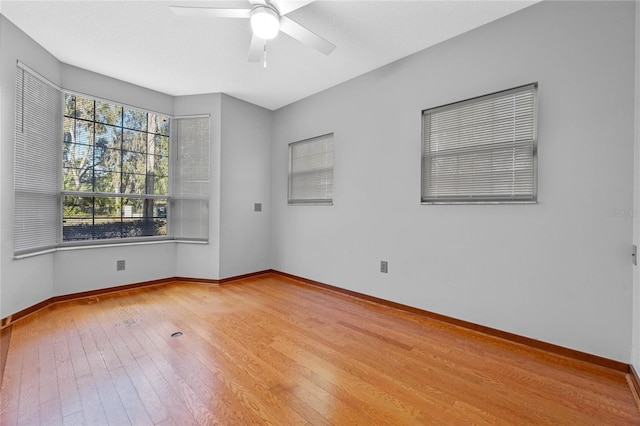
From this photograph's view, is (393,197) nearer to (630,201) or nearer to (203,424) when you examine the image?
(630,201)

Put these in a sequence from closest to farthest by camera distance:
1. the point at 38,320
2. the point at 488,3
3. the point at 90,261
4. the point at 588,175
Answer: the point at 588,175 < the point at 488,3 < the point at 38,320 < the point at 90,261

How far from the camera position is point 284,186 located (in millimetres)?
4496

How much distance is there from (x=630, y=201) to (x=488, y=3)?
1.85 metres

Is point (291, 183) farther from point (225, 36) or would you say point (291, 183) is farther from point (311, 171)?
point (225, 36)

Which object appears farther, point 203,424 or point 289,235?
point 289,235

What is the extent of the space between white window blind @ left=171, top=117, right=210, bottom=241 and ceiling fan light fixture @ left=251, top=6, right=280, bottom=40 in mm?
2296

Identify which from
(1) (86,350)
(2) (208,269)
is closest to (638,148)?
(1) (86,350)

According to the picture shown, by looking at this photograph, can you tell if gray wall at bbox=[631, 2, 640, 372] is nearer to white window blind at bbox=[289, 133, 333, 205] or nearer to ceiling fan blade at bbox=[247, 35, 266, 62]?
ceiling fan blade at bbox=[247, 35, 266, 62]

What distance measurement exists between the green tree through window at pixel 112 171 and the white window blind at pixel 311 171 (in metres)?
1.95

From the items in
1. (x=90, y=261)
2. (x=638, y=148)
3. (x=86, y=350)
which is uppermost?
(x=638, y=148)

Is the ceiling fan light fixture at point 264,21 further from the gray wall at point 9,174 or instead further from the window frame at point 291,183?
the gray wall at point 9,174

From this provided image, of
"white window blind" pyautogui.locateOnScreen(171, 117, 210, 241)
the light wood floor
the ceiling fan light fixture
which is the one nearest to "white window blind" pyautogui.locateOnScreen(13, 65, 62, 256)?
the light wood floor

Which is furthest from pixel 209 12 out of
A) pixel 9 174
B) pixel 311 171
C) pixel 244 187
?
pixel 244 187

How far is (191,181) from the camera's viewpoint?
4.13 meters
